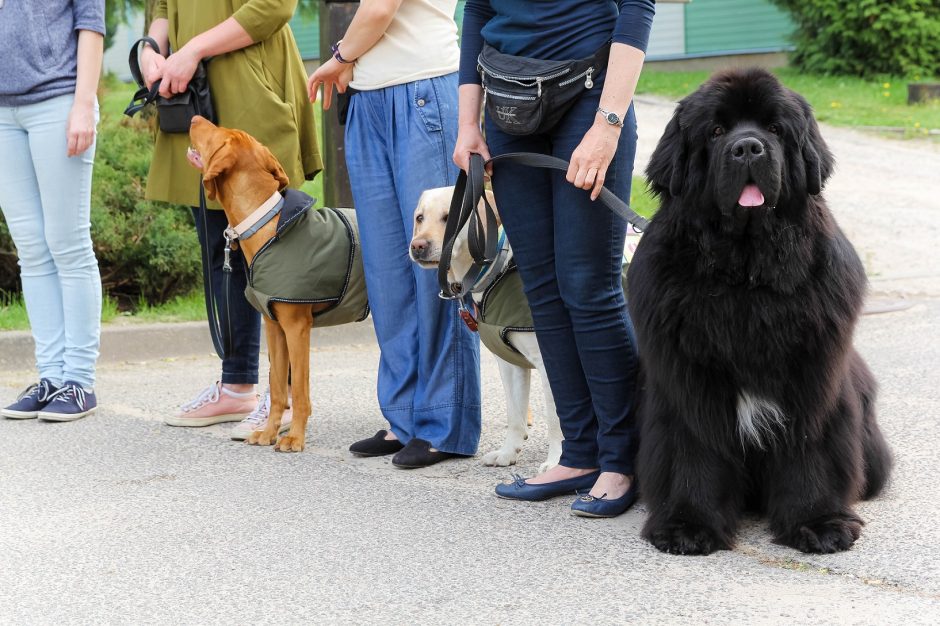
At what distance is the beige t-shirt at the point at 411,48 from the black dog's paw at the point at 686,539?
2004mm

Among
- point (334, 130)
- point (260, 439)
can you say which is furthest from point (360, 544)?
point (334, 130)

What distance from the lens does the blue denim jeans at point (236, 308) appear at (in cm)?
487

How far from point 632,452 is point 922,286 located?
5.04m

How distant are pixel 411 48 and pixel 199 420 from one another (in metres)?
1.99

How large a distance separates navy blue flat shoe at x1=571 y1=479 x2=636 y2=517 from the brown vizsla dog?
Result: 1.44m

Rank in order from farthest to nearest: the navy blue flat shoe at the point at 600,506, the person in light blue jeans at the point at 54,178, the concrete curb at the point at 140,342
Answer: the concrete curb at the point at 140,342, the person in light blue jeans at the point at 54,178, the navy blue flat shoe at the point at 600,506

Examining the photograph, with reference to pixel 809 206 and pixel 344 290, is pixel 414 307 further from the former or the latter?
pixel 809 206

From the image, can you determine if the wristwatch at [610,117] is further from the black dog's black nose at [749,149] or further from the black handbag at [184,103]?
the black handbag at [184,103]

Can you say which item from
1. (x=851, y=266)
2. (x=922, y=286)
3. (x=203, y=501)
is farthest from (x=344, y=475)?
(x=922, y=286)

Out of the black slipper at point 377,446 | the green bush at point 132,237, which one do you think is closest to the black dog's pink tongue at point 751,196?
the black slipper at point 377,446

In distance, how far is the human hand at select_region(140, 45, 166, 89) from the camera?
15.3 ft

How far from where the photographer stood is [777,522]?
A: 3256 mm

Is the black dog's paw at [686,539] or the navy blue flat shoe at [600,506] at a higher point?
the black dog's paw at [686,539]

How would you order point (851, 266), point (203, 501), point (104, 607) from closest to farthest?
point (104, 607) → point (851, 266) → point (203, 501)
